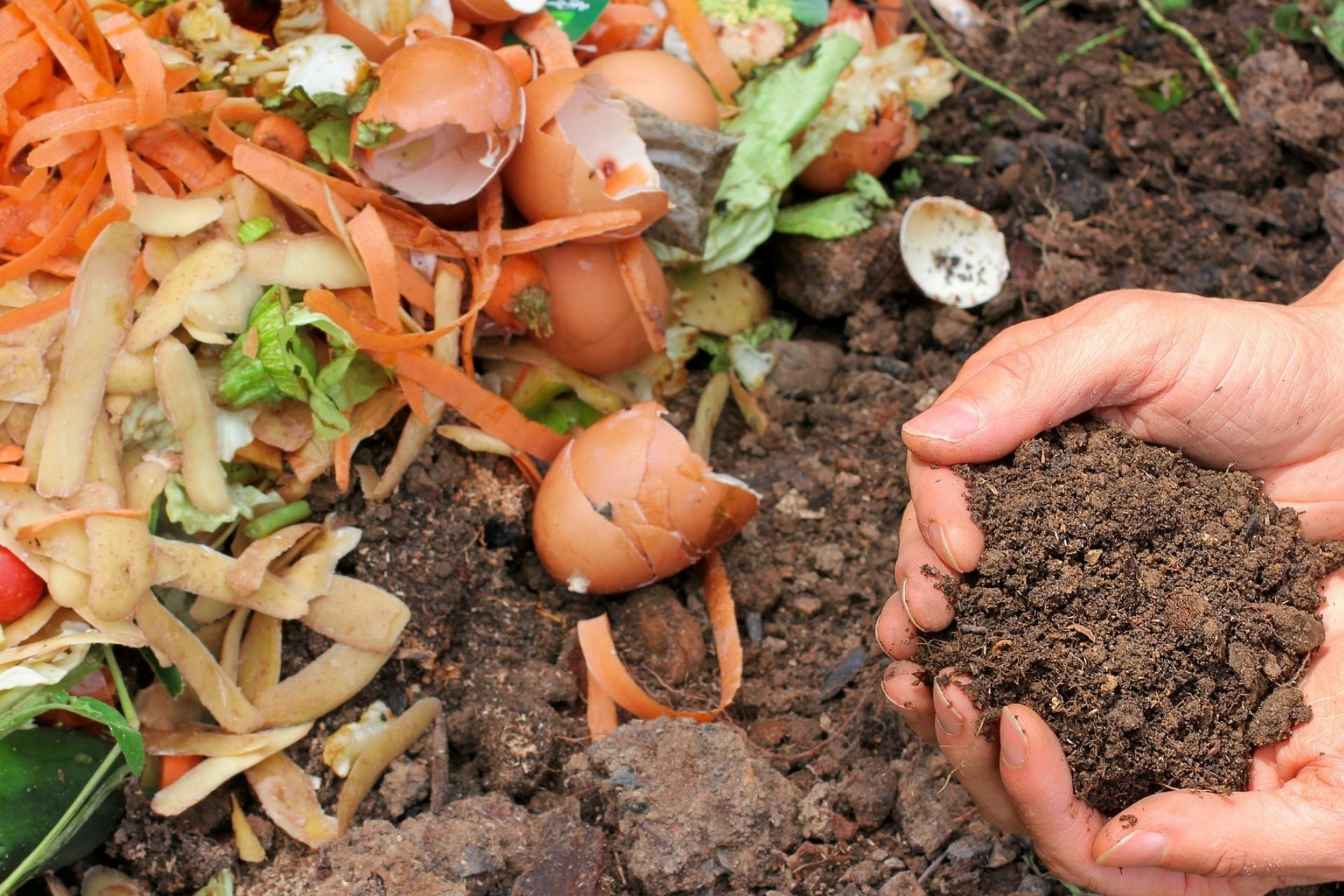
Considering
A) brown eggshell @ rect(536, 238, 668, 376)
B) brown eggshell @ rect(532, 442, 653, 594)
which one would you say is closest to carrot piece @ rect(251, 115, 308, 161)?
brown eggshell @ rect(536, 238, 668, 376)

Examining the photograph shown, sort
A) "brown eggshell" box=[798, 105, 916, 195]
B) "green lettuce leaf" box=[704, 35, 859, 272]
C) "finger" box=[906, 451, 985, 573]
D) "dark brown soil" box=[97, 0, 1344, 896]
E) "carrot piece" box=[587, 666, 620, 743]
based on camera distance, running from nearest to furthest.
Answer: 1. "finger" box=[906, 451, 985, 573]
2. "dark brown soil" box=[97, 0, 1344, 896]
3. "carrot piece" box=[587, 666, 620, 743]
4. "green lettuce leaf" box=[704, 35, 859, 272]
5. "brown eggshell" box=[798, 105, 916, 195]

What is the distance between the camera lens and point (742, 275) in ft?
8.64

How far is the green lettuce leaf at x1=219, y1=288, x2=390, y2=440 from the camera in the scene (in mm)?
1934

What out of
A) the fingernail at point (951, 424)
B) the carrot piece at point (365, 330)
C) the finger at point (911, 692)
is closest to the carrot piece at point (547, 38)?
the carrot piece at point (365, 330)

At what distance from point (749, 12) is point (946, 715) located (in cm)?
176

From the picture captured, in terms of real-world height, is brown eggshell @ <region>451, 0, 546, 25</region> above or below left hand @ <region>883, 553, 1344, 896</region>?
above

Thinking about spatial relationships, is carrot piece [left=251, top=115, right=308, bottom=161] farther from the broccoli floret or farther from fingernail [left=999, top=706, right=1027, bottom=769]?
fingernail [left=999, top=706, right=1027, bottom=769]

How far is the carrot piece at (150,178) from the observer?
1997 millimetres

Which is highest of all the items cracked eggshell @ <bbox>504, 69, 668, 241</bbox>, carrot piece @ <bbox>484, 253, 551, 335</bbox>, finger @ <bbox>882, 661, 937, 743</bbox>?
cracked eggshell @ <bbox>504, 69, 668, 241</bbox>

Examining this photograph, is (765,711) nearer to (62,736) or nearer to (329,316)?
(329,316)

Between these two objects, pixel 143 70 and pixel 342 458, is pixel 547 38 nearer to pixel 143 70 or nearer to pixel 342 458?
pixel 143 70

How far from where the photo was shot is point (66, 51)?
197 centimetres

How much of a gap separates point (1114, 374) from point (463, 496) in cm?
117

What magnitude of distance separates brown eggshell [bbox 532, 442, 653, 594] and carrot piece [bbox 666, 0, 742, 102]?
95 centimetres
